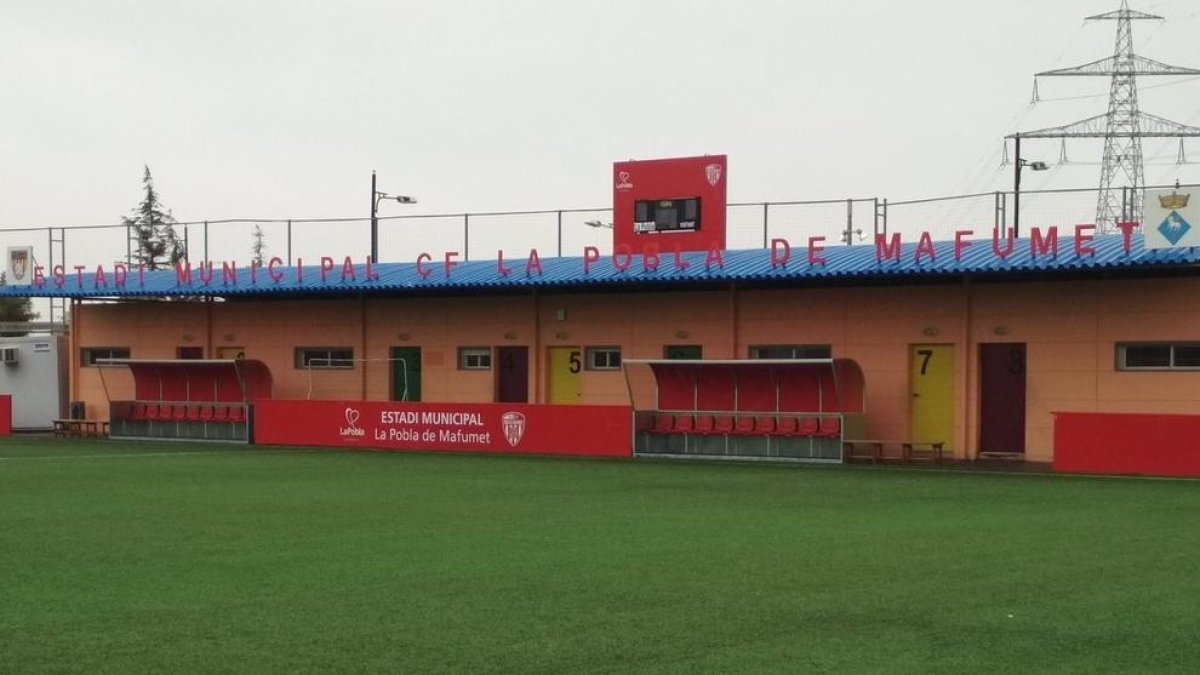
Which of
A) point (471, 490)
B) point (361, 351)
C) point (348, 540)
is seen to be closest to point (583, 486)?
point (471, 490)

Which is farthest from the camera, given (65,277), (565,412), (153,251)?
(153,251)

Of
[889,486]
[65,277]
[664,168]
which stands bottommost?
[889,486]

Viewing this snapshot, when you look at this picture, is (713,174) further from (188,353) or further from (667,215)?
(188,353)

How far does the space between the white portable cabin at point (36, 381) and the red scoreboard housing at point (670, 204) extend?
16529mm

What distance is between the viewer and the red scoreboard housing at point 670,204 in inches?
1240

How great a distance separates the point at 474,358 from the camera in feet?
110

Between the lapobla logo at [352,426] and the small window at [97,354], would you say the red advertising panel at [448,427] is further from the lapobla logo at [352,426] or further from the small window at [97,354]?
the small window at [97,354]

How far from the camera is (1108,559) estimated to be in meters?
12.1

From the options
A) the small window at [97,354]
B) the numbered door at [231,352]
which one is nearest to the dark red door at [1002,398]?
the numbered door at [231,352]

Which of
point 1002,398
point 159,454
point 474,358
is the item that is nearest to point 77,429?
point 159,454

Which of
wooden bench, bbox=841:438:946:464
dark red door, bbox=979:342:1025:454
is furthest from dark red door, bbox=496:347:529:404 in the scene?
dark red door, bbox=979:342:1025:454

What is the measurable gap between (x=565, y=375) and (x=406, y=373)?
14.0ft

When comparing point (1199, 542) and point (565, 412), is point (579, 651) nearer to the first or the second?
point (1199, 542)

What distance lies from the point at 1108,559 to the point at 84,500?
11906 millimetres
